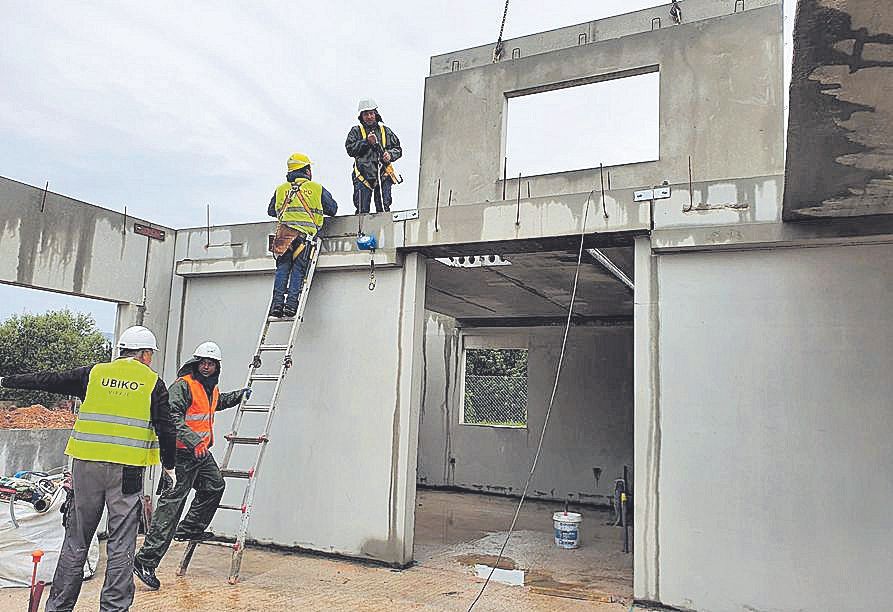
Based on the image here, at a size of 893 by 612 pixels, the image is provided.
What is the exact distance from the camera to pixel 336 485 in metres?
5.86

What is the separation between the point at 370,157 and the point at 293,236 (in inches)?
55.7

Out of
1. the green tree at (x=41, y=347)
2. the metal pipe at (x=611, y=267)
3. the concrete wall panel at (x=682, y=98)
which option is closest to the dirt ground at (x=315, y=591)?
the metal pipe at (x=611, y=267)

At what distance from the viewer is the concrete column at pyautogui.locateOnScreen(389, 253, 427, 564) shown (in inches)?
221

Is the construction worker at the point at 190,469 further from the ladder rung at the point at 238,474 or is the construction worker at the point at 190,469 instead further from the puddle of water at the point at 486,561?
the puddle of water at the point at 486,561

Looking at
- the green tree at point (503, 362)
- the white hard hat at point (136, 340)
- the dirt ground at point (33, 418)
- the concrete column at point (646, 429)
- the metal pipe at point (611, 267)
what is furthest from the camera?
the green tree at point (503, 362)

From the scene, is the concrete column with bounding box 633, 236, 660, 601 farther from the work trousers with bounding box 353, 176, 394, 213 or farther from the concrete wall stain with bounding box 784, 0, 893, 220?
the work trousers with bounding box 353, 176, 394, 213

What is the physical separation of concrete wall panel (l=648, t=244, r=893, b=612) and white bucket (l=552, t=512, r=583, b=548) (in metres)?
2.09

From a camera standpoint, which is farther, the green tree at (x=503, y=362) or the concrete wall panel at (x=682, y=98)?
the green tree at (x=503, y=362)

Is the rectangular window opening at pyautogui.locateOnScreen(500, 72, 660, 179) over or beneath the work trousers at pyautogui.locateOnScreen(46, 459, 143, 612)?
over

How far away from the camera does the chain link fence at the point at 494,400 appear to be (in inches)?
444

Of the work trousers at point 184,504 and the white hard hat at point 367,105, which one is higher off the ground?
the white hard hat at point 367,105

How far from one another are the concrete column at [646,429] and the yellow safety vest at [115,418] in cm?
322

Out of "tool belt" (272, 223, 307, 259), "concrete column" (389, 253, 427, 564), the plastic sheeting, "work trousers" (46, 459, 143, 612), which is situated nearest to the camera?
"work trousers" (46, 459, 143, 612)

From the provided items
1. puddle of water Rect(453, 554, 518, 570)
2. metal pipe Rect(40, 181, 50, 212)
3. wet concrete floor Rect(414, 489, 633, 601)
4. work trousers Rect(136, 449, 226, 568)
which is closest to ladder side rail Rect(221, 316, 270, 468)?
work trousers Rect(136, 449, 226, 568)
